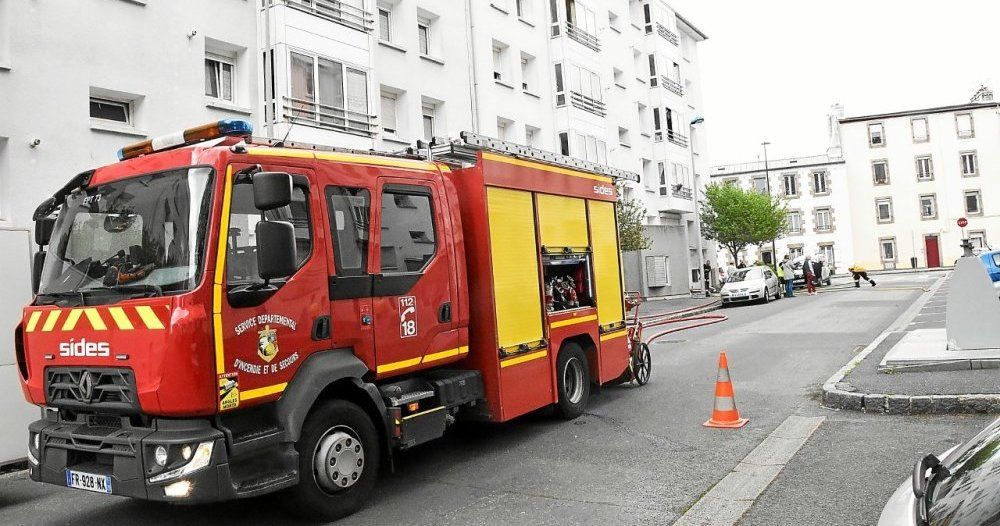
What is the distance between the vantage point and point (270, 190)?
4645 mm

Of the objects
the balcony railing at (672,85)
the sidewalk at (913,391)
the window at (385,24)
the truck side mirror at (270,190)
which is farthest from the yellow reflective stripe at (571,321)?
the balcony railing at (672,85)

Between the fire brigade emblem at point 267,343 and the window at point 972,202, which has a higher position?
the window at point 972,202

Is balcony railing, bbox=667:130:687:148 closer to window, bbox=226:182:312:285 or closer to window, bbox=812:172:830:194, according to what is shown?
window, bbox=812:172:830:194

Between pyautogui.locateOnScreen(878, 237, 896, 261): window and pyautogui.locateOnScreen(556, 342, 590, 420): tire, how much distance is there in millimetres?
64720

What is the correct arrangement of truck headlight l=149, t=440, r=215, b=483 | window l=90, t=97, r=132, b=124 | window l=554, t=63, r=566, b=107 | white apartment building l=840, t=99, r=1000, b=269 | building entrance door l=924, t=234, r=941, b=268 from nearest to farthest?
truck headlight l=149, t=440, r=215, b=483
window l=90, t=97, r=132, b=124
window l=554, t=63, r=566, b=107
white apartment building l=840, t=99, r=1000, b=269
building entrance door l=924, t=234, r=941, b=268

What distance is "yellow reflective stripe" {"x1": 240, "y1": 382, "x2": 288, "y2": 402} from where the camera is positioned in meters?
4.65

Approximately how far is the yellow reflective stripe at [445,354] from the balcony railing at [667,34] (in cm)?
3602

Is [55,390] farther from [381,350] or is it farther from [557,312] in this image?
[557,312]

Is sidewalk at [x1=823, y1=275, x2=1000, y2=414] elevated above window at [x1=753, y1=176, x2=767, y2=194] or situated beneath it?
situated beneath

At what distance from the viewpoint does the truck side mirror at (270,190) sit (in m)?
4.63

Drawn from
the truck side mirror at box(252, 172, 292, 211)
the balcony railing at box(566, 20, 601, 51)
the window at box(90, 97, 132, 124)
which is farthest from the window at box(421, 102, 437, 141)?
the truck side mirror at box(252, 172, 292, 211)

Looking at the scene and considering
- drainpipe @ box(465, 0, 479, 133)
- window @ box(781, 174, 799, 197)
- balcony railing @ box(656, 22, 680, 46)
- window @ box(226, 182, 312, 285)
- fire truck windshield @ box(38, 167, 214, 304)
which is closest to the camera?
fire truck windshield @ box(38, 167, 214, 304)

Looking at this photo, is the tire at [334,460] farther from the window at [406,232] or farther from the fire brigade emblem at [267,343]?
the window at [406,232]

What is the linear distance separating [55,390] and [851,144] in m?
70.1
